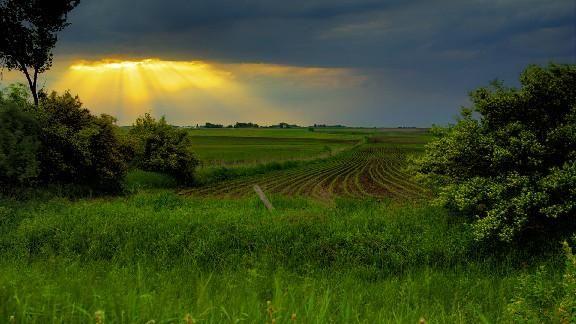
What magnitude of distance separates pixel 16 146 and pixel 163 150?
14.4 metres

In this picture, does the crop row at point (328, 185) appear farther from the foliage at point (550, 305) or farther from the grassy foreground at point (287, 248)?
the foliage at point (550, 305)

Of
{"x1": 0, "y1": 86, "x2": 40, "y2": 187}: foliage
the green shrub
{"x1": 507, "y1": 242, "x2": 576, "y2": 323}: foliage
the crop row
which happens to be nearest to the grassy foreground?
{"x1": 507, "y1": 242, "x2": 576, "y2": 323}: foliage

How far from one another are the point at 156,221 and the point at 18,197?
1464 centimetres

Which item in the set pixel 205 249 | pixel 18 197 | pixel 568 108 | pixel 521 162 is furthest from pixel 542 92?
pixel 18 197

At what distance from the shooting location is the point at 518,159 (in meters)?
14.7

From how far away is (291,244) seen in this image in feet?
47.2

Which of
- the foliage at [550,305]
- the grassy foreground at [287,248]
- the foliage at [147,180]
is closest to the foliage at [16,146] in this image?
the foliage at [147,180]

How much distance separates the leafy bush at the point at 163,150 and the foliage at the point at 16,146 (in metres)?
11.4

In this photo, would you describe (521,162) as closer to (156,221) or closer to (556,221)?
(556,221)

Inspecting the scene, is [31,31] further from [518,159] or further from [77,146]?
[518,159]

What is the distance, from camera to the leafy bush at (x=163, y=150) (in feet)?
133

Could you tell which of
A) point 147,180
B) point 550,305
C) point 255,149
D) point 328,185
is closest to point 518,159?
point 550,305

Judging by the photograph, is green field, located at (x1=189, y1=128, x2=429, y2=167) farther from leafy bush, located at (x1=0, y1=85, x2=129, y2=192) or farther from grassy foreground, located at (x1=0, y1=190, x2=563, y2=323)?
grassy foreground, located at (x1=0, y1=190, x2=563, y2=323)

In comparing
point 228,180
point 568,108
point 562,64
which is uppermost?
point 562,64
